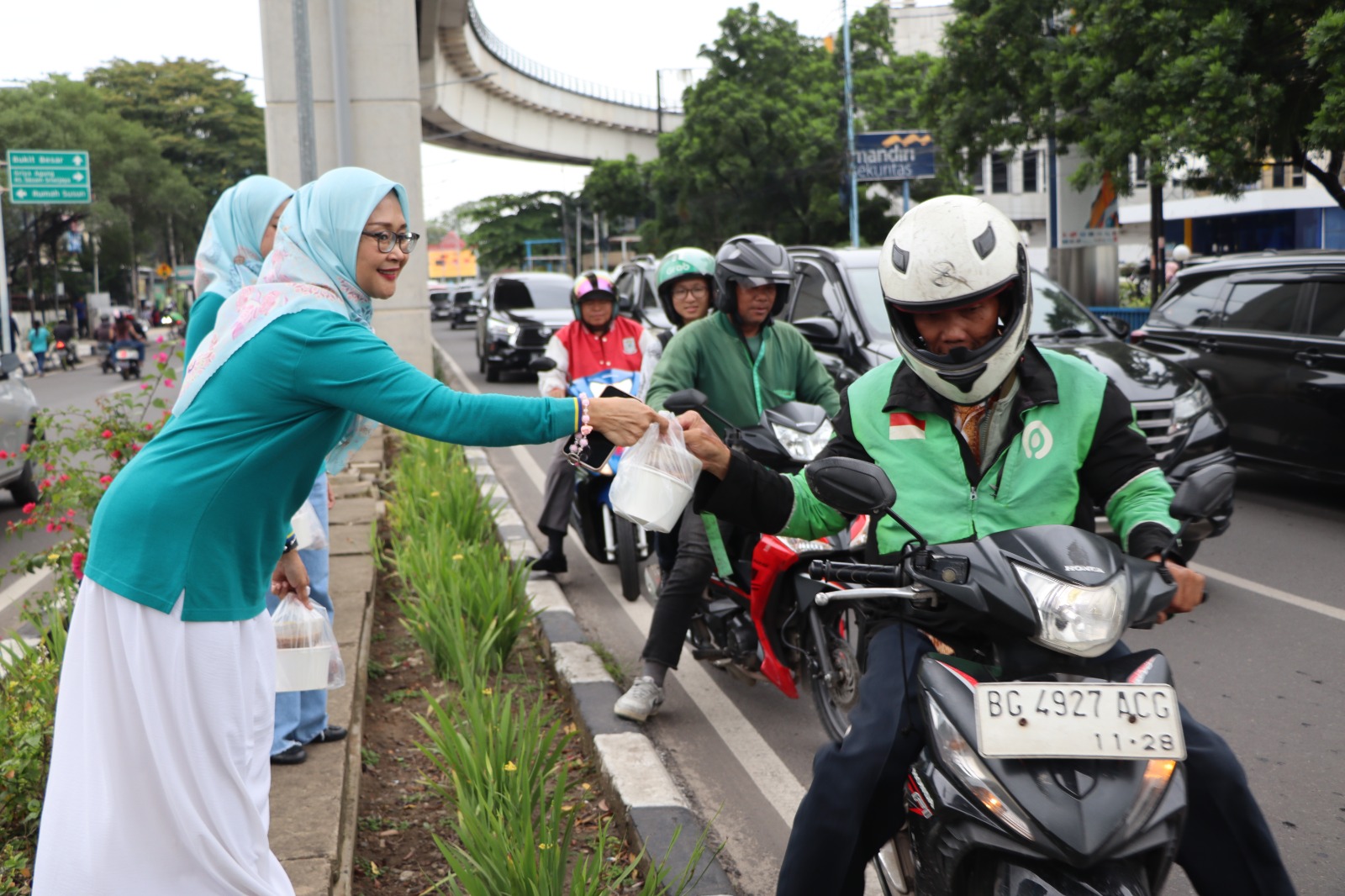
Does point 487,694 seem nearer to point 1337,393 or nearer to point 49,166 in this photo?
point 1337,393

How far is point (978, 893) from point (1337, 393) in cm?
727

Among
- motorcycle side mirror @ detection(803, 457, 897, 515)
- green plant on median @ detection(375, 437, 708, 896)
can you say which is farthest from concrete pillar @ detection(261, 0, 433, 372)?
motorcycle side mirror @ detection(803, 457, 897, 515)

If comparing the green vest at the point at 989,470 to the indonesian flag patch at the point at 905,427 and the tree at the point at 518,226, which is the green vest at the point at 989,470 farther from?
the tree at the point at 518,226

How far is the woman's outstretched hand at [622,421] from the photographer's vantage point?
2.79m

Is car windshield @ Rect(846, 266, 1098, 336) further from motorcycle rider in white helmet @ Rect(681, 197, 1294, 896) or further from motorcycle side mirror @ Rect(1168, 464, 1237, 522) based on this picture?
motorcycle side mirror @ Rect(1168, 464, 1237, 522)

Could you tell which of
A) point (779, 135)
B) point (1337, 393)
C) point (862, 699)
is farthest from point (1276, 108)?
point (779, 135)

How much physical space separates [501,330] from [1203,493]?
18800 millimetres

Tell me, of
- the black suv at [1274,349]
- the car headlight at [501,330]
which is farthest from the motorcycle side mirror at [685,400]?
the car headlight at [501,330]

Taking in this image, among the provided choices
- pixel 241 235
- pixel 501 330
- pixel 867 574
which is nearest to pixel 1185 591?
pixel 867 574

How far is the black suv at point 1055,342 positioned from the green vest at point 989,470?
4369mm

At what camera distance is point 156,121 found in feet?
214

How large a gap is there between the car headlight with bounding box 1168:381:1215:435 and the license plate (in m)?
5.96

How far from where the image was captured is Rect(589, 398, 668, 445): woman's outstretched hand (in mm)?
2791

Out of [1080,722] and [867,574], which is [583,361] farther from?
[1080,722]
